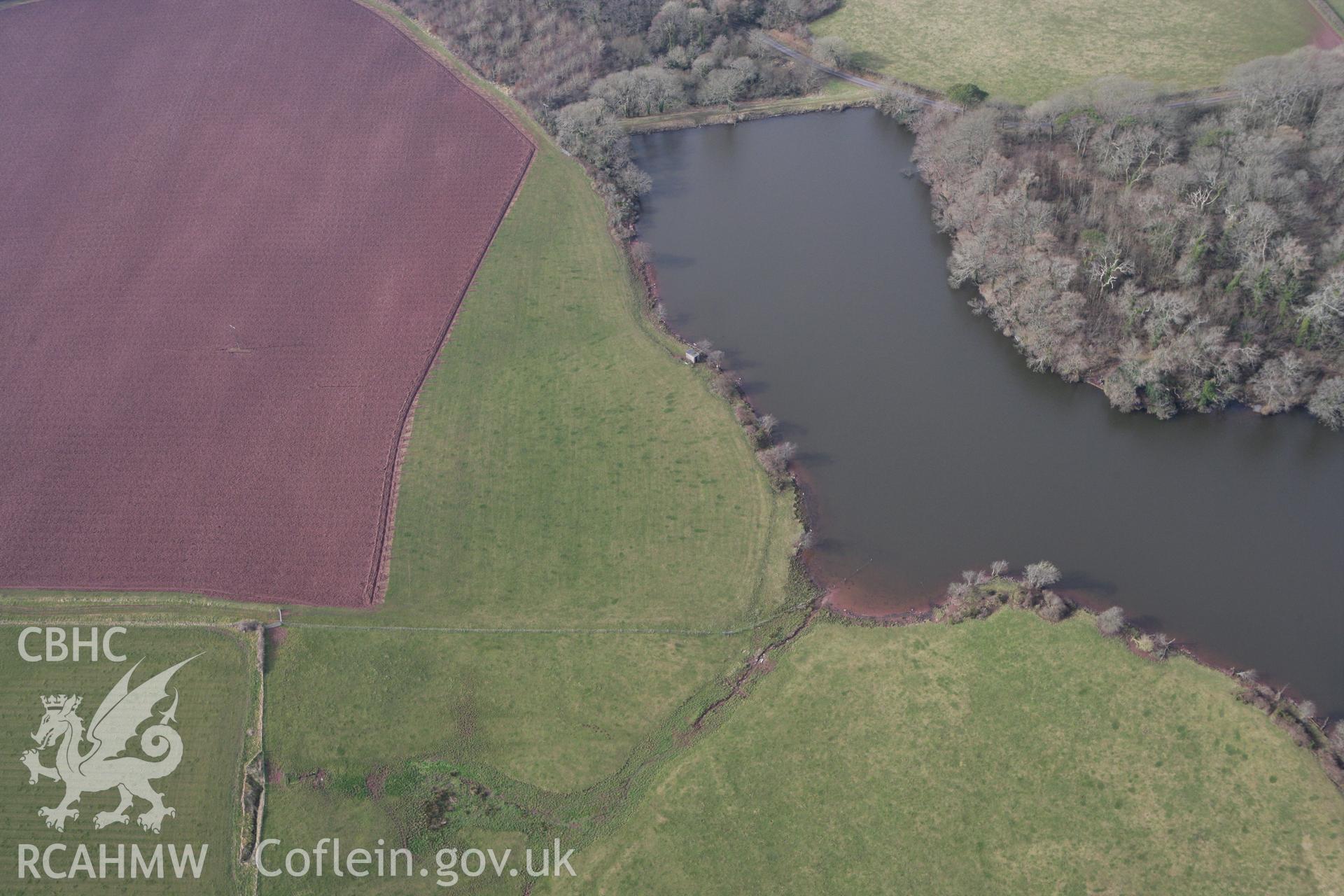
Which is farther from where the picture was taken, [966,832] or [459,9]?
[459,9]

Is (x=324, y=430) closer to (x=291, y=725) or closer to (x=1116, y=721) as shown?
(x=291, y=725)

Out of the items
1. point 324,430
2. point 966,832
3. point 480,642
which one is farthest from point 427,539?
point 966,832

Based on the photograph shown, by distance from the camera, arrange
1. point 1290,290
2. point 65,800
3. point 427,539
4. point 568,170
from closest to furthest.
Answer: point 65,800 < point 427,539 < point 1290,290 < point 568,170

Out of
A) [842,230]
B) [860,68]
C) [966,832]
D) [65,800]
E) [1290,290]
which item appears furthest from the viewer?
[860,68]

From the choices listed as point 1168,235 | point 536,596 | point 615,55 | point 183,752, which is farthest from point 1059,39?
point 183,752

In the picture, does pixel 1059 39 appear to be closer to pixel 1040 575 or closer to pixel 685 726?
pixel 1040 575

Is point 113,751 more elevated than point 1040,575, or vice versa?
point 1040,575
